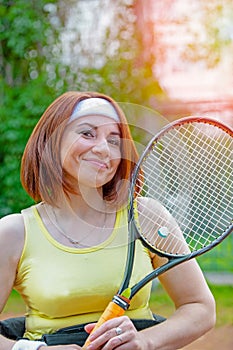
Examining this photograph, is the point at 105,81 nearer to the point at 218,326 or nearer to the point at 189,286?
the point at 218,326

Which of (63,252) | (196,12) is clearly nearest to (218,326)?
(196,12)

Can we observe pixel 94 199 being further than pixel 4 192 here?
No

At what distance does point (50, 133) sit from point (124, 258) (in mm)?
305

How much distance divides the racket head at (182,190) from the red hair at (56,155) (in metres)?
0.05

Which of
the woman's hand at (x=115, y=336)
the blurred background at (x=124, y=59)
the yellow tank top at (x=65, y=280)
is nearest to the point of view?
the woman's hand at (x=115, y=336)

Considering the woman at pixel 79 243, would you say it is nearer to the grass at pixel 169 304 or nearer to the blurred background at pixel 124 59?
the grass at pixel 169 304

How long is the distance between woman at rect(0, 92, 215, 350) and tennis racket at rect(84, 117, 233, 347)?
4 centimetres

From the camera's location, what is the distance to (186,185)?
1710 millimetres

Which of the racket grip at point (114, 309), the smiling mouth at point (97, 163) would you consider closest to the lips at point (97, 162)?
the smiling mouth at point (97, 163)

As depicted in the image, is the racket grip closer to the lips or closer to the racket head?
the racket head

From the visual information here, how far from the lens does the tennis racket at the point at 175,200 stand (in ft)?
4.75

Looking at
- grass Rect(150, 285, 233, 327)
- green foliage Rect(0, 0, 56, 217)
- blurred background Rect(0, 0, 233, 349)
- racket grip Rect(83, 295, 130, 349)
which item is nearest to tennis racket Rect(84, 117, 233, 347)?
racket grip Rect(83, 295, 130, 349)

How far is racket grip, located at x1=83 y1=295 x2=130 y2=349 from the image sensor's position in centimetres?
134

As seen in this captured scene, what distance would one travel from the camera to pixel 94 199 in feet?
5.10
